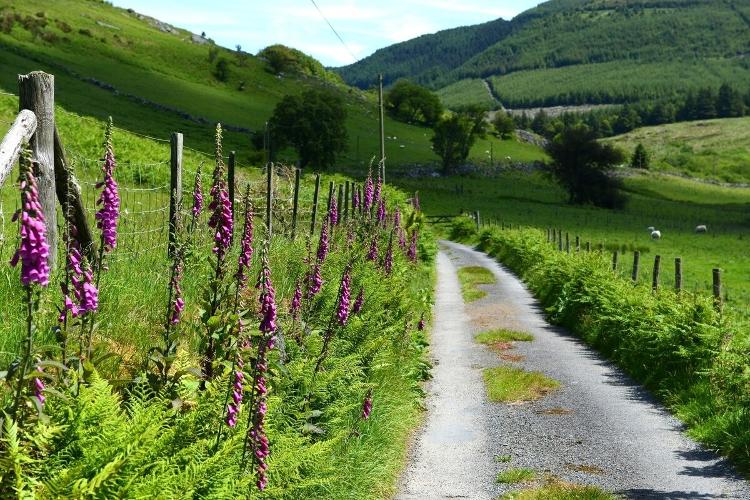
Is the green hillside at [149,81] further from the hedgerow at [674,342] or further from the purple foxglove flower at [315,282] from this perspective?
the purple foxglove flower at [315,282]

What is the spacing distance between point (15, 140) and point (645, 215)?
98.3 meters

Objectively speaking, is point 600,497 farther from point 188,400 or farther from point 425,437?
point 188,400

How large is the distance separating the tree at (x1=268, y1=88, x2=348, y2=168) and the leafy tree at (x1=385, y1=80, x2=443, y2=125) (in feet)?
259

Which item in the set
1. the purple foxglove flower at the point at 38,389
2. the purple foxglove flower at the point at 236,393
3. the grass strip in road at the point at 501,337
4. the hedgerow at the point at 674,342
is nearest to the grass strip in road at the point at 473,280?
the hedgerow at the point at 674,342

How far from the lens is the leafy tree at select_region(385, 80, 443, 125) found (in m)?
165

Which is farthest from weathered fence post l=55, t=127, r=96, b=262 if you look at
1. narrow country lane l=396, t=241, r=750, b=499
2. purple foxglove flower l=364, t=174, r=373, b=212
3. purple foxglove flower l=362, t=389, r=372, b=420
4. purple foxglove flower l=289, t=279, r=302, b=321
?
purple foxglove flower l=364, t=174, r=373, b=212

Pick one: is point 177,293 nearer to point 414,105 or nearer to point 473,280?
point 473,280

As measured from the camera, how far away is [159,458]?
4535 mm

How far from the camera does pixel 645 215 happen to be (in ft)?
318

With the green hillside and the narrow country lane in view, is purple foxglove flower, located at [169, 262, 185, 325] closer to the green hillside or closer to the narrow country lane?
the narrow country lane

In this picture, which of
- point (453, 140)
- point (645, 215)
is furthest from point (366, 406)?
point (453, 140)

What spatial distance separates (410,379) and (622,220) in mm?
77173

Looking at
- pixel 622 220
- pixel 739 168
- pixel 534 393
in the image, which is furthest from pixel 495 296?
pixel 739 168

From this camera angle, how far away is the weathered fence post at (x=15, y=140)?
16.6 feet
